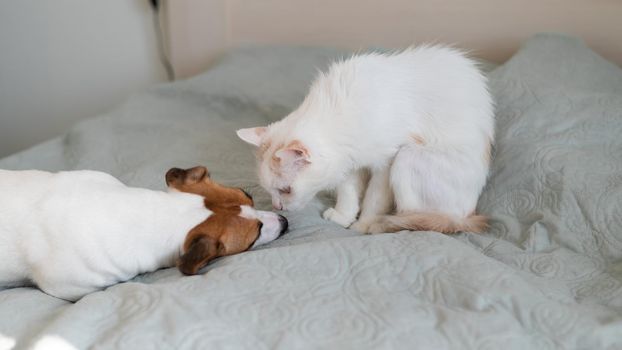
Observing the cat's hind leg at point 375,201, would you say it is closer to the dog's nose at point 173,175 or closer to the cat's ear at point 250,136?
the cat's ear at point 250,136

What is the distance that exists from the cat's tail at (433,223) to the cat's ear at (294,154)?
27cm

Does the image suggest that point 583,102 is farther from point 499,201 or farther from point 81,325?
point 81,325

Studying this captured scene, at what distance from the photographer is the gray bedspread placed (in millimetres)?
991

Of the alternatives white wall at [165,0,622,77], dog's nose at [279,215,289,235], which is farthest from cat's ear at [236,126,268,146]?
white wall at [165,0,622,77]

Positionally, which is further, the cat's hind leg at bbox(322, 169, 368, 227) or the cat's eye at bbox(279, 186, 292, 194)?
the cat's hind leg at bbox(322, 169, 368, 227)

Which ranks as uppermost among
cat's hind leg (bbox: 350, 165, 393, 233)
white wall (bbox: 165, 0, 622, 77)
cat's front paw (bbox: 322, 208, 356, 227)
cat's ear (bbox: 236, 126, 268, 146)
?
white wall (bbox: 165, 0, 622, 77)

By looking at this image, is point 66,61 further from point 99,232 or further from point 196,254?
point 196,254

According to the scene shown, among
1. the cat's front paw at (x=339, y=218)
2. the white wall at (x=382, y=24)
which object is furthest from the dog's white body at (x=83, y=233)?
the white wall at (x=382, y=24)

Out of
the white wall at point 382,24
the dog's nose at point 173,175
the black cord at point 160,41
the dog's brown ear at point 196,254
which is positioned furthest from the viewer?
Answer: the black cord at point 160,41

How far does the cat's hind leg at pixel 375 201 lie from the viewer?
1.54 metres

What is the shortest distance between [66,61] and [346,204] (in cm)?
195

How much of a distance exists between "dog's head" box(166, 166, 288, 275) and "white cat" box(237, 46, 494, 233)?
0.49 ft

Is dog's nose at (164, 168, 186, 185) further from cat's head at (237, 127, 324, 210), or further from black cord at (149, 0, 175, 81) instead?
black cord at (149, 0, 175, 81)

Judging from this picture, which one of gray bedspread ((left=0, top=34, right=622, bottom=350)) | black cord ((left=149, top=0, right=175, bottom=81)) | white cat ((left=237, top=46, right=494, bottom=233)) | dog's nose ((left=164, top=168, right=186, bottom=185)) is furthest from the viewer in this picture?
black cord ((left=149, top=0, right=175, bottom=81))
